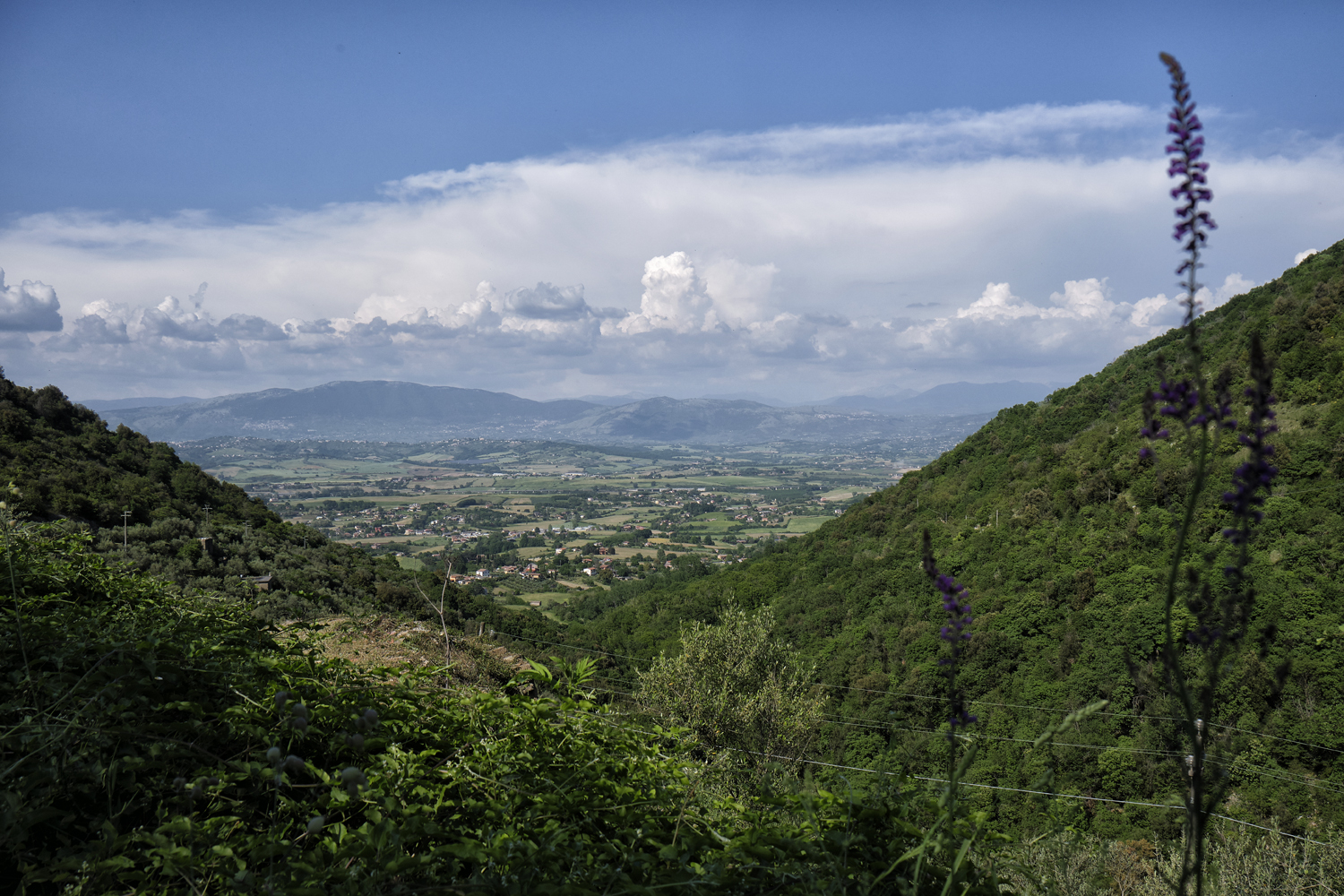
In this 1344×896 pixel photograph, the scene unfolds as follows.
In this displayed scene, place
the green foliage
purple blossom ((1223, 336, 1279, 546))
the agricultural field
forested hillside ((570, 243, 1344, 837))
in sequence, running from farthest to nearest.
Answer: the agricultural field, forested hillside ((570, 243, 1344, 837)), the green foliage, purple blossom ((1223, 336, 1279, 546))

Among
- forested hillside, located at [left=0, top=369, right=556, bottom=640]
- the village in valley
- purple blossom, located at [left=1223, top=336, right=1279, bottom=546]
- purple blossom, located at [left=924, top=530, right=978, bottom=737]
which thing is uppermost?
purple blossom, located at [left=1223, top=336, right=1279, bottom=546]

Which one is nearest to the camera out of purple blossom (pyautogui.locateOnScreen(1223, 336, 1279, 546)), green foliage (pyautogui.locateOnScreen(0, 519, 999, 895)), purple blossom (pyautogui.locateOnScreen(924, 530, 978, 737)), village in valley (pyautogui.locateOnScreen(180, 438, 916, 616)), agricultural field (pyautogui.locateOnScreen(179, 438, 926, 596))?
purple blossom (pyautogui.locateOnScreen(1223, 336, 1279, 546))

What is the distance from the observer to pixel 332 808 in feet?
8.25

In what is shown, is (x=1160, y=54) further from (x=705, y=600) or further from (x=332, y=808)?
(x=705, y=600)

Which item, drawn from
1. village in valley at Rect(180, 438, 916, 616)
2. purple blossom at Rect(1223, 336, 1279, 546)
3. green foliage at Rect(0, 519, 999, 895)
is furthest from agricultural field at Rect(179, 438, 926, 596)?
purple blossom at Rect(1223, 336, 1279, 546)

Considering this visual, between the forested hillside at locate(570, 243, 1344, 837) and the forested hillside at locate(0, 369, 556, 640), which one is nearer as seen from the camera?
the forested hillside at locate(0, 369, 556, 640)

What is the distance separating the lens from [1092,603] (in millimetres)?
20375

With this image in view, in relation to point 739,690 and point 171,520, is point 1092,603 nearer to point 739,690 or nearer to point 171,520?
point 739,690

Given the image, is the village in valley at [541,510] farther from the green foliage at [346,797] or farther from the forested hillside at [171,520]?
the green foliage at [346,797]

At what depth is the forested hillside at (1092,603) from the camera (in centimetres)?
1315

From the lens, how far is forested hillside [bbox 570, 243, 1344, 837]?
1315 cm

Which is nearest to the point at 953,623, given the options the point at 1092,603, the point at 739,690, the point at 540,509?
the point at 739,690

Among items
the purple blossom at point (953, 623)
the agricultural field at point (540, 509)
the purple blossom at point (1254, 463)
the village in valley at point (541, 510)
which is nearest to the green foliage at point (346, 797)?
the purple blossom at point (953, 623)

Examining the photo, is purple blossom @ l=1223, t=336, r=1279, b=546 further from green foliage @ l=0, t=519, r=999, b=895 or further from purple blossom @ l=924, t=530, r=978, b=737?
green foliage @ l=0, t=519, r=999, b=895
